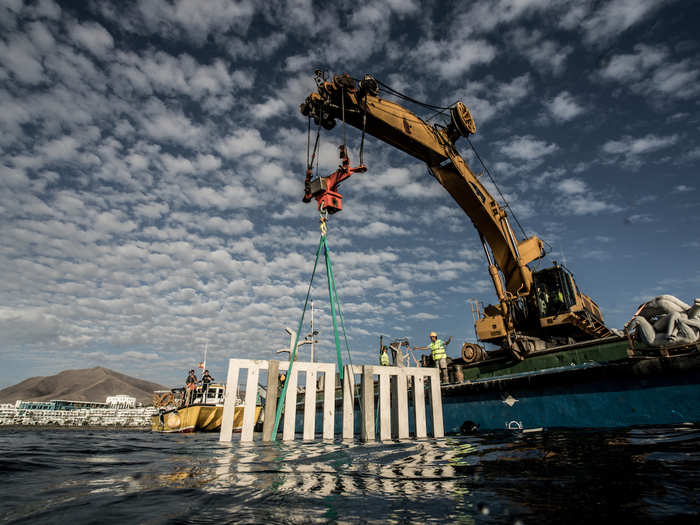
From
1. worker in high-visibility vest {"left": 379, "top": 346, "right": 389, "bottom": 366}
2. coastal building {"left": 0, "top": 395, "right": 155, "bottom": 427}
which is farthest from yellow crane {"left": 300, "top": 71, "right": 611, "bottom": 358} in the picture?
coastal building {"left": 0, "top": 395, "right": 155, "bottom": 427}

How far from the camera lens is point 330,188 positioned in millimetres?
8266

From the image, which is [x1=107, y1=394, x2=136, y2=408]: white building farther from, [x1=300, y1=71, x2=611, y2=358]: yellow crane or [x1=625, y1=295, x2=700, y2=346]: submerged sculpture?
[x1=625, y1=295, x2=700, y2=346]: submerged sculpture

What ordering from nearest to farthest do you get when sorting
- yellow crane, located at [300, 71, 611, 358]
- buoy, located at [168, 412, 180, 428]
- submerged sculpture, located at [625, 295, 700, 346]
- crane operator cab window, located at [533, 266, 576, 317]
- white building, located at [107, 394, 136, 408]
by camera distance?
1. submerged sculpture, located at [625, 295, 700, 346]
2. yellow crane, located at [300, 71, 611, 358]
3. crane operator cab window, located at [533, 266, 576, 317]
4. buoy, located at [168, 412, 180, 428]
5. white building, located at [107, 394, 136, 408]

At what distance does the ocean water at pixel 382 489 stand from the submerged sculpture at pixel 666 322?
4.04m

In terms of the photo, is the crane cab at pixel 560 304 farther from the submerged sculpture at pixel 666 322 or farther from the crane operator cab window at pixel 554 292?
the submerged sculpture at pixel 666 322

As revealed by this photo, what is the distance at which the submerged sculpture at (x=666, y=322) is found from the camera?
24.7 feet

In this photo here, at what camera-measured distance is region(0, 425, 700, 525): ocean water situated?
83.8 inches

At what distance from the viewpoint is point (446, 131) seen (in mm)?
13719

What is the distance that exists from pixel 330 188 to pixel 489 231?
781 cm

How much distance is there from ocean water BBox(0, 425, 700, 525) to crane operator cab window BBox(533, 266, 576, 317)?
8234 mm

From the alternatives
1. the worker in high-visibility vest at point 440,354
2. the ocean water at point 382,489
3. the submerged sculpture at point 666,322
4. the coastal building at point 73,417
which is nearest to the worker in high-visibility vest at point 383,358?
the worker in high-visibility vest at point 440,354

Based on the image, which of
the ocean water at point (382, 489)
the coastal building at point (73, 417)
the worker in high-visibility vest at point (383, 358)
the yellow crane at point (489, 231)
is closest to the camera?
the ocean water at point (382, 489)

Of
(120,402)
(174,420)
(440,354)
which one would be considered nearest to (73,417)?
(120,402)

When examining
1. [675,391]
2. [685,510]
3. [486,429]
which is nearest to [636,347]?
[675,391]
